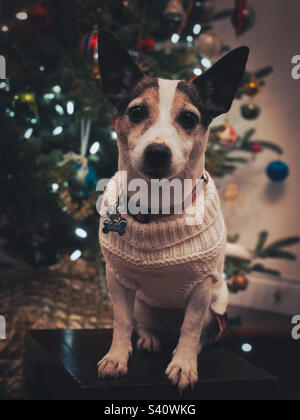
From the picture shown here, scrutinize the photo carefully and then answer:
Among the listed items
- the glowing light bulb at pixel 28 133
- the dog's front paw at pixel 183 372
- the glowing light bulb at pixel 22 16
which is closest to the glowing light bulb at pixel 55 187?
the glowing light bulb at pixel 28 133

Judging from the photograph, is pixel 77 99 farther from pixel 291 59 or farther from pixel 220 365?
pixel 291 59

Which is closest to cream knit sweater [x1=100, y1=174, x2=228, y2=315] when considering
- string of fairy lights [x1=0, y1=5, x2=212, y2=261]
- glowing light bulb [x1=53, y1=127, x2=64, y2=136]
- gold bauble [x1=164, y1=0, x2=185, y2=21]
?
string of fairy lights [x1=0, y1=5, x2=212, y2=261]

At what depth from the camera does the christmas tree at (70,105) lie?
171 centimetres

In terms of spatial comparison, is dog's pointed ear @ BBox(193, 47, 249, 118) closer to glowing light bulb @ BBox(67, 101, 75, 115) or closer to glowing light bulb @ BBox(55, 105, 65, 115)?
glowing light bulb @ BBox(67, 101, 75, 115)

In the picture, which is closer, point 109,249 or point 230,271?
point 109,249

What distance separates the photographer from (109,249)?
1132 millimetres

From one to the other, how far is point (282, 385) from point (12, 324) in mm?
995

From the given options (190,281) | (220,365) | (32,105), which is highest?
(32,105)

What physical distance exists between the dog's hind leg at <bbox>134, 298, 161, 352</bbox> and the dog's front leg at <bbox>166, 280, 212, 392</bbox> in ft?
0.51

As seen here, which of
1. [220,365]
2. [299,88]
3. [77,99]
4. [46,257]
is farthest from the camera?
[299,88]

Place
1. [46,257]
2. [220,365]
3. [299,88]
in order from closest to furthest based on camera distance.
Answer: [220,365] → [46,257] → [299,88]

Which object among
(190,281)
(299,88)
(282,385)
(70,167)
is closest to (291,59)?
(299,88)

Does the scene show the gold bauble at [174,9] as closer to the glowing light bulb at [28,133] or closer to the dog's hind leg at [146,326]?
the glowing light bulb at [28,133]

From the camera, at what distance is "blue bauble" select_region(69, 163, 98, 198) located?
173 cm
